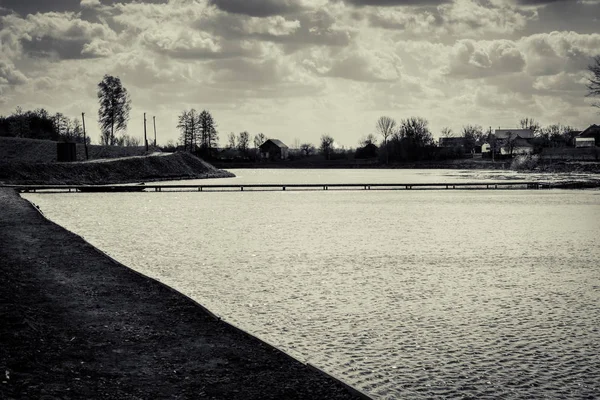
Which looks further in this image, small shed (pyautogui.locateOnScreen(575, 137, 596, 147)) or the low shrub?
small shed (pyautogui.locateOnScreen(575, 137, 596, 147))

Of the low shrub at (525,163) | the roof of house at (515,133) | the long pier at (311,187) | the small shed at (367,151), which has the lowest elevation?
the long pier at (311,187)

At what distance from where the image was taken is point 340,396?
25.0 ft

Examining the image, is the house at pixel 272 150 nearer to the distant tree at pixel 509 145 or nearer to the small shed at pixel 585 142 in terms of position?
the distant tree at pixel 509 145

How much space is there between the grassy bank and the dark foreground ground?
185 ft

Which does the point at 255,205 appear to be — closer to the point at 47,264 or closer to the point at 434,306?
the point at 47,264

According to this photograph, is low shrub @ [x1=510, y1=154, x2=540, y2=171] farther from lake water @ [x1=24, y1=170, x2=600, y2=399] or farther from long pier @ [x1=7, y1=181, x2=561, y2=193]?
lake water @ [x1=24, y1=170, x2=600, y2=399]

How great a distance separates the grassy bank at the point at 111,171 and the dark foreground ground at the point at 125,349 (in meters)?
56.3

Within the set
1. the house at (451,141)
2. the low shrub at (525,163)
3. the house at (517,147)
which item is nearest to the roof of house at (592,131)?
the house at (517,147)

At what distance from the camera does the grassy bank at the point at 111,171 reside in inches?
2670

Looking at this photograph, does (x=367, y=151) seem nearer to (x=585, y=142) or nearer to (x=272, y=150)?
(x=272, y=150)

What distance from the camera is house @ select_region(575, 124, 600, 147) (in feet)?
481

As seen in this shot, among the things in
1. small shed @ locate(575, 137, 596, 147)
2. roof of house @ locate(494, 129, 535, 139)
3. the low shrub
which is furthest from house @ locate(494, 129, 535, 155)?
the low shrub

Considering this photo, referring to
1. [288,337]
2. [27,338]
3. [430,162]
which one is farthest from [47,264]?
[430,162]

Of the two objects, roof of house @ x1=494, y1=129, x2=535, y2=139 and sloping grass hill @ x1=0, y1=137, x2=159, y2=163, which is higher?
roof of house @ x1=494, y1=129, x2=535, y2=139
